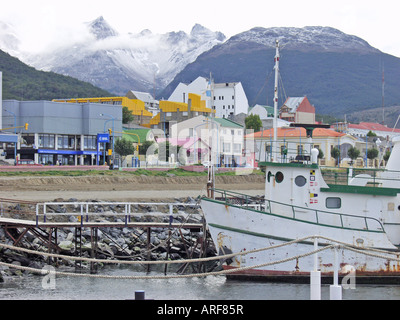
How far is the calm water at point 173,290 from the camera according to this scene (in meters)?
21.6

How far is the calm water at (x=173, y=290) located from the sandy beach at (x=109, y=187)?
18293 millimetres

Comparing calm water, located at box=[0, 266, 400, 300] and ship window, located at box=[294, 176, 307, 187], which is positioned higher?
ship window, located at box=[294, 176, 307, 187]

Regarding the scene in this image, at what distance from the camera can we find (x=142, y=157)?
87.4 meters

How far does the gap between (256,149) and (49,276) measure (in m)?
60.8

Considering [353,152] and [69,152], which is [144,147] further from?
[353,152]

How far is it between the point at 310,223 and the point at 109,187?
31.1 m

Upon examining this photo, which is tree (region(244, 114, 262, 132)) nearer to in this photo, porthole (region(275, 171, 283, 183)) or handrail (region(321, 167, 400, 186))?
handrail (region(321, 167, 400, 186))

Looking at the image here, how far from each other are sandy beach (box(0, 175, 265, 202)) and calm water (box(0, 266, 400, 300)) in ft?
60.0

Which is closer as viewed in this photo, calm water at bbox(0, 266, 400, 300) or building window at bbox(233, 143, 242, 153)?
calm water at bbox(0, 266, 400, 300)

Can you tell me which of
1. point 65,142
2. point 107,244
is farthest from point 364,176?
point 65,142

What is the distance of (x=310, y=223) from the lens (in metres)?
23.4

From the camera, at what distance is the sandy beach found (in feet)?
148

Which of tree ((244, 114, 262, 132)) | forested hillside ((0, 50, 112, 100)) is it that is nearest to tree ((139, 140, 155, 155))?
tree ((244, 114, 262, 132))
